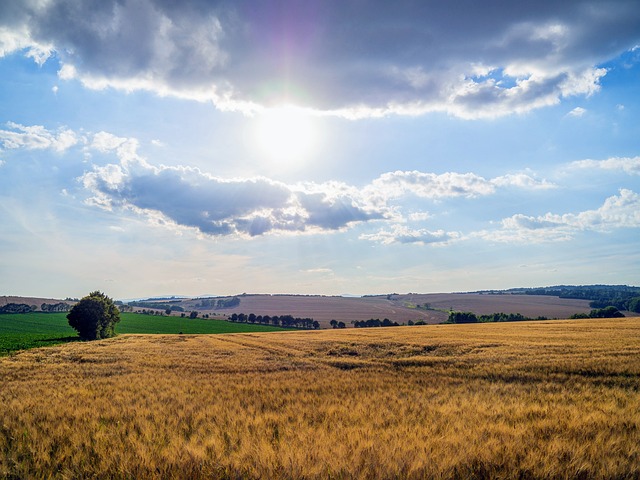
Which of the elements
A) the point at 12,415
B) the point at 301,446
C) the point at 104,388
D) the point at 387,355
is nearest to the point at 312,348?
the point at 387,355

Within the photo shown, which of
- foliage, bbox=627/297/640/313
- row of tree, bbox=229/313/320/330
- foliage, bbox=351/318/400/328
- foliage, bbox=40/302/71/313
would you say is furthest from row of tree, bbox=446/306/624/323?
foliage, bbox=40/302/71/313

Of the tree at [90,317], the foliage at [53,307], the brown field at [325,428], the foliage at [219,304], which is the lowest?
the foliage at [219,304]

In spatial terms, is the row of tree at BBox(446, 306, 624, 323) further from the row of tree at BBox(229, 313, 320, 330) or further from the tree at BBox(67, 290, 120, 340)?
the tree at BBox(67, 290, 120, 340)

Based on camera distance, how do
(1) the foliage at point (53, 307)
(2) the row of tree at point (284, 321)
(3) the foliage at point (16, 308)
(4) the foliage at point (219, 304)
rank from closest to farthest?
(2) the row of tree at point (284, 321), (3) the foliage at point (16, 308), (1) the foliage at point (53, 307), (4) the foliage at point (219, 304)

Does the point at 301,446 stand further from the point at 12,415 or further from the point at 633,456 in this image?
the point at 12,415

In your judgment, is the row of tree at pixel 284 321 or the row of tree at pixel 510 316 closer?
the row of tree at pixel 510 316

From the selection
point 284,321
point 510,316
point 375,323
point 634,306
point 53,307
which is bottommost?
point 284,321

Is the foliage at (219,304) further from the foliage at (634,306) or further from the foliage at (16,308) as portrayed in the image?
the foliage at (634,306)

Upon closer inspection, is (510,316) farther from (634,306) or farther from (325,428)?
(325,428)

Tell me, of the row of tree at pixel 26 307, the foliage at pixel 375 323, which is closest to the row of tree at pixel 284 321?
the foliage at pixel 375 323

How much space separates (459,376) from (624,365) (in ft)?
22.4

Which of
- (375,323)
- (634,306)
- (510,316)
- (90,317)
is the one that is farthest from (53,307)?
(634,306)

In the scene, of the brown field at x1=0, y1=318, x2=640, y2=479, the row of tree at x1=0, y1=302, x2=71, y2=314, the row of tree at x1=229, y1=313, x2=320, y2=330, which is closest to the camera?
the brown field at x1=0, y1=318, x2=640, y2=479

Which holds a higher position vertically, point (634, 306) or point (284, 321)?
point (634, 306)
